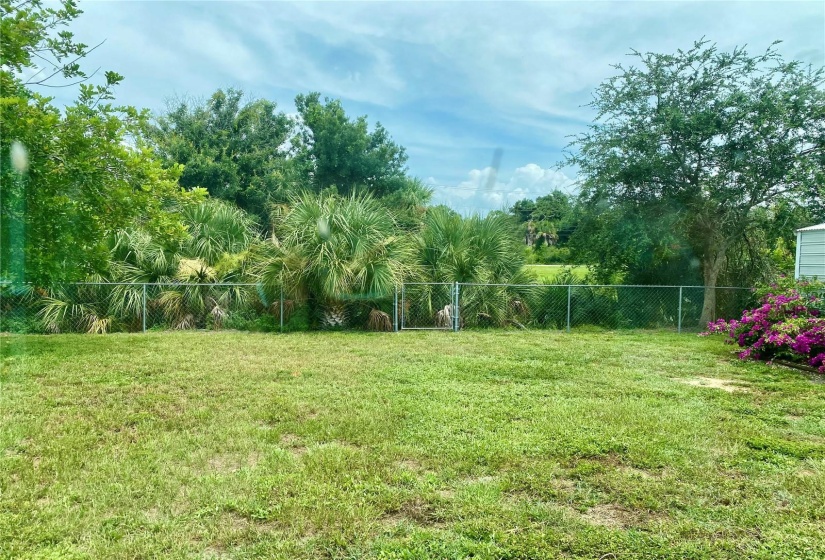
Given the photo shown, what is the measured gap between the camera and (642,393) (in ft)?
16.6

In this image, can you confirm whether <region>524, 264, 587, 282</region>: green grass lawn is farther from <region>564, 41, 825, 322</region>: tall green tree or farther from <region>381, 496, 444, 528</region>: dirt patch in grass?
<region>381, 496, 444, 528</region>: dirt patch in grass

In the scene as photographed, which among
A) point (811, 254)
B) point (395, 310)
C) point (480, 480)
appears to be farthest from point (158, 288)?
point (811, 254)

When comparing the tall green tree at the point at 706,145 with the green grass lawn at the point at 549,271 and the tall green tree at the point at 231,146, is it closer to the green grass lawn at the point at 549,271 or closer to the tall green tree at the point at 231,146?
the green grass lawn at the point at 549,271

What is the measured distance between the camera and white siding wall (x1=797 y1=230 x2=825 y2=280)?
920 centimetres

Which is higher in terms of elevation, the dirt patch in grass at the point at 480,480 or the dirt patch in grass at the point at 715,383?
the dirt patch in grass at the point at 715,383

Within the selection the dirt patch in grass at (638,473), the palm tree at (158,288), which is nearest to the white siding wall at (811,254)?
the dirt patch in grass at (638,473)

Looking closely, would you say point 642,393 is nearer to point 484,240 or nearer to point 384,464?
point 384,464

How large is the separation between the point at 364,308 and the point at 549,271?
4809 millimetres

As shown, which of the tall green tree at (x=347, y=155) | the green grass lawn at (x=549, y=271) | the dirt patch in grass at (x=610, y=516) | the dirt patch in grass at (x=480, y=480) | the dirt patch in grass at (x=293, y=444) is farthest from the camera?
the tall green tree at (x=347, y=155)

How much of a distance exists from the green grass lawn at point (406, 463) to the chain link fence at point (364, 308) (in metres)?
3.62

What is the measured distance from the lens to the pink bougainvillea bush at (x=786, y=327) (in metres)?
6.36

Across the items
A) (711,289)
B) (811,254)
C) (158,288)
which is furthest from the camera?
(711,289)

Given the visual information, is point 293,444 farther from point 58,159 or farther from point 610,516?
point 58,159

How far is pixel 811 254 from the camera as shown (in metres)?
9.48
